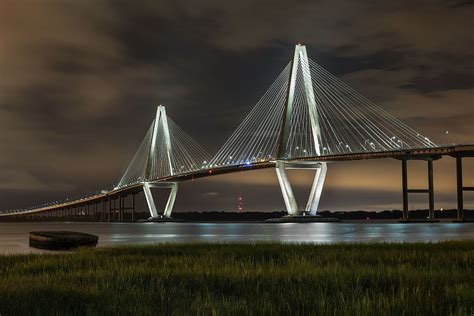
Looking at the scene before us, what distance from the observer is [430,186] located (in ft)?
305

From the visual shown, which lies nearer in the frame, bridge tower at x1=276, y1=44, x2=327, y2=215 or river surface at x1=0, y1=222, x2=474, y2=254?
river surface at x1=0, y1=222, x2=474, y2=254

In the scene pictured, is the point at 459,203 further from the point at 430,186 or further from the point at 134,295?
the point at 134,295

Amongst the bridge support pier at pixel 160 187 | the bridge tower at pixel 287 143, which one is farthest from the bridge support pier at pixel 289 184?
the bridge support pier at pixel 160 187

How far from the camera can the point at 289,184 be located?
3118 inches

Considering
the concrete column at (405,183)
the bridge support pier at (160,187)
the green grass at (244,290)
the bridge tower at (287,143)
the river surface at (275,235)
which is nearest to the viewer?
the green grass at (244,290)

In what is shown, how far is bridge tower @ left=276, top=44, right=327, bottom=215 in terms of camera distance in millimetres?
73500

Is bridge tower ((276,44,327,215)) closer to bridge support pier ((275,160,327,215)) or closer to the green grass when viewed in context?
bridge support pier ((275,160,327,215))

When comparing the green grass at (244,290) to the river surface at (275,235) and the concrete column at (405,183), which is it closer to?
the river surface at (275,235)

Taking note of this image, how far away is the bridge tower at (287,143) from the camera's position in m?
73.5

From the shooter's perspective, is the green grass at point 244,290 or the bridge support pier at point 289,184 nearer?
the green grass at point 244,290

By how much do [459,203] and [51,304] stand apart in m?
87.2

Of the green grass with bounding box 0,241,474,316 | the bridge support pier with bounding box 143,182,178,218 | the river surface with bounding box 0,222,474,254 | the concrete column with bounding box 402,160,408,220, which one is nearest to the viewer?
the green grass with bounding box 0,241,474,316

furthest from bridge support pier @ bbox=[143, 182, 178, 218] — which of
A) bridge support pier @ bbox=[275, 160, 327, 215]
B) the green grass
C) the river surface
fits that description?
the green grass

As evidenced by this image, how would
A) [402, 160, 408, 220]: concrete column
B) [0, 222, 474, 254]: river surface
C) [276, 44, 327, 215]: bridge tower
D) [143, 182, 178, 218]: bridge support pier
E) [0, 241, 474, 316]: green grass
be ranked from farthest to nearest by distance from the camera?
[143, 182, 178, 218]: bridge support pier, [402, 160, 408, 220]: concrete column, [276, 44, 327, 215]: bridge tower, [0, 222, 474, 254]: river surface, [0, 241, 474, 316]: green grass
